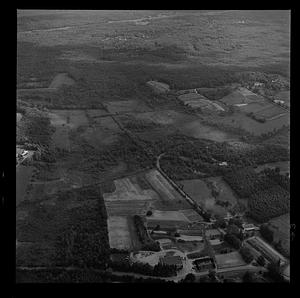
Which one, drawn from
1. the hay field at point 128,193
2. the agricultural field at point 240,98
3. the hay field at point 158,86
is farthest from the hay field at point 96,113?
the agricultural field at point 240,98

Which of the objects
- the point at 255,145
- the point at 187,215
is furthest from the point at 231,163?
the point at 187,215

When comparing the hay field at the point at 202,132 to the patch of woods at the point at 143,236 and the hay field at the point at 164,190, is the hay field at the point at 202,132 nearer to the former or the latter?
the hay field at the point at 164,190

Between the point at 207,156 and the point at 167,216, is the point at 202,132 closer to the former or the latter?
the point at 207,156

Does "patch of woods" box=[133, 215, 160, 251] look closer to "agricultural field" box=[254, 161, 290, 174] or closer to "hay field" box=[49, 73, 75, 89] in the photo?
"agricultural field" box=[254, 161, 290, 174]

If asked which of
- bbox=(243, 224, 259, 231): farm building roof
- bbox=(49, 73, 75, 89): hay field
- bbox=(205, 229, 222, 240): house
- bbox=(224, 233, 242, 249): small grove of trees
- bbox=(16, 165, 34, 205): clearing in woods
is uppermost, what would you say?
bbox=(49, 73, 75, 89): hay field

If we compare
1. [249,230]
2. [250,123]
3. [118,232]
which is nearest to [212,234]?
[249,230]

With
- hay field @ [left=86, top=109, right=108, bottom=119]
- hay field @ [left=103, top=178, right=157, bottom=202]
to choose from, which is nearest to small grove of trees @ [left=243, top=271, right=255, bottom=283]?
hay field @ [left=103, top=178, right=157, bottom=202]

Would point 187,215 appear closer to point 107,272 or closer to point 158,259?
point 158,259
